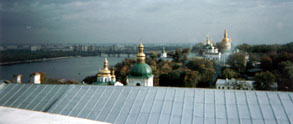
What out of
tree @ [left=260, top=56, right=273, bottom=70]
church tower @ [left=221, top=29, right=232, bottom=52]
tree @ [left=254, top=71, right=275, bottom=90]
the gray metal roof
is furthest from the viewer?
church tower @ [left=221, top=29, right=232, bottom=52]

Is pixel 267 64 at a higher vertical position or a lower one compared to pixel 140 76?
lower

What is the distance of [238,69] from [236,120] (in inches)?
953

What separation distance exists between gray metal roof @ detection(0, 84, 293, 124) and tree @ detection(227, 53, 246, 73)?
2322 cm

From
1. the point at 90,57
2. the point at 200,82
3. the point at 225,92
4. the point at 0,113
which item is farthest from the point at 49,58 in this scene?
the point at 0,113

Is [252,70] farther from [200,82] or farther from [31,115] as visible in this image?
[31,115]

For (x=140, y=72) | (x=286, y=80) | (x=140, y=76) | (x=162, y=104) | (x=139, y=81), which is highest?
A: (x=162, y=104)

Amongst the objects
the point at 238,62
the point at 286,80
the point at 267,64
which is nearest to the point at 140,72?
the point at 286,80

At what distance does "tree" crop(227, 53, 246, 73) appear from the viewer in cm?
2652

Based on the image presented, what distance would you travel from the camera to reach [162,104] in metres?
4.30

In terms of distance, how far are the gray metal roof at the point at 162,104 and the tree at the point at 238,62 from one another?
76.2ft

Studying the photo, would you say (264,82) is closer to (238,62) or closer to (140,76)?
(140,76)

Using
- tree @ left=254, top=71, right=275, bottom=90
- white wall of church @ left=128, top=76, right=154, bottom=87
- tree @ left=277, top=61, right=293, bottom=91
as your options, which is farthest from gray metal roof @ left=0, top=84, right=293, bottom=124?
tree @ left=277, top=61, right=293, bottom=91

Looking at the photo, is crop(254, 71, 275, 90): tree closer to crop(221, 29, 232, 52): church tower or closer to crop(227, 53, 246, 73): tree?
crop(227, 53, 246, 73): tree

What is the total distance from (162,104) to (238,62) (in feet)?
81.4
